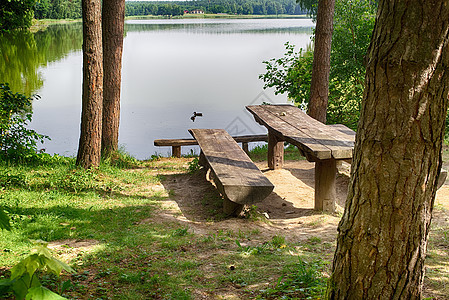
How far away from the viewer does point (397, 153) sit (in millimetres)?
2471

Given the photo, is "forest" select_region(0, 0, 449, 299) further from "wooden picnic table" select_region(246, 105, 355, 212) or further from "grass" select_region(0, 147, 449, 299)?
"wooden picnic table" select_region(246, 105, 355, 212)

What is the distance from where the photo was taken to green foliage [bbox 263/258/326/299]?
3186 millimetres

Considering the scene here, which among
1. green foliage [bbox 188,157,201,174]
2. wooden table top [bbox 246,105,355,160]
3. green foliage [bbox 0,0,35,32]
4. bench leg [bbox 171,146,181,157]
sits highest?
green foliage [bbox 0,0,35,32]

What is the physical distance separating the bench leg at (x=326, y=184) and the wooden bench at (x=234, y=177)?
34.5 inches

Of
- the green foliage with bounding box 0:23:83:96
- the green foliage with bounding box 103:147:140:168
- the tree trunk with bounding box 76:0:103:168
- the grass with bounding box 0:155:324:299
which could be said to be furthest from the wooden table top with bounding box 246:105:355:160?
the green foliage with bounding box 0:23:83:96

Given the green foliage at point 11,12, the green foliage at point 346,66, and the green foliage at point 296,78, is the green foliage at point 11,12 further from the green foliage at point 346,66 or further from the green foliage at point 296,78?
the green foliage at point 346,66

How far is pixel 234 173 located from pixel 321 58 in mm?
4731

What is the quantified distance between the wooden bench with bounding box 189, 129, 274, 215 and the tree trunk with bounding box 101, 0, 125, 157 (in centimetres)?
199

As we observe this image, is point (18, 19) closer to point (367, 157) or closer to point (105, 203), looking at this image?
point (105, 203)

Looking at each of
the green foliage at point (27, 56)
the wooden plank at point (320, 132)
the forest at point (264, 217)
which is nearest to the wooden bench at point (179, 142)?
the forest at point (264, 217)

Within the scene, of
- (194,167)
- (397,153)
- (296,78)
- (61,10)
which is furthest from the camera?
(61,10)

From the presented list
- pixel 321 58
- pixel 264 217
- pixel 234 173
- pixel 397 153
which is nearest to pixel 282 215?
pixel 264 217

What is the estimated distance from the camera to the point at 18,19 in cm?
1121

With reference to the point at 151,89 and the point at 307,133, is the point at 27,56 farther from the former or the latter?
the point at 307,133
